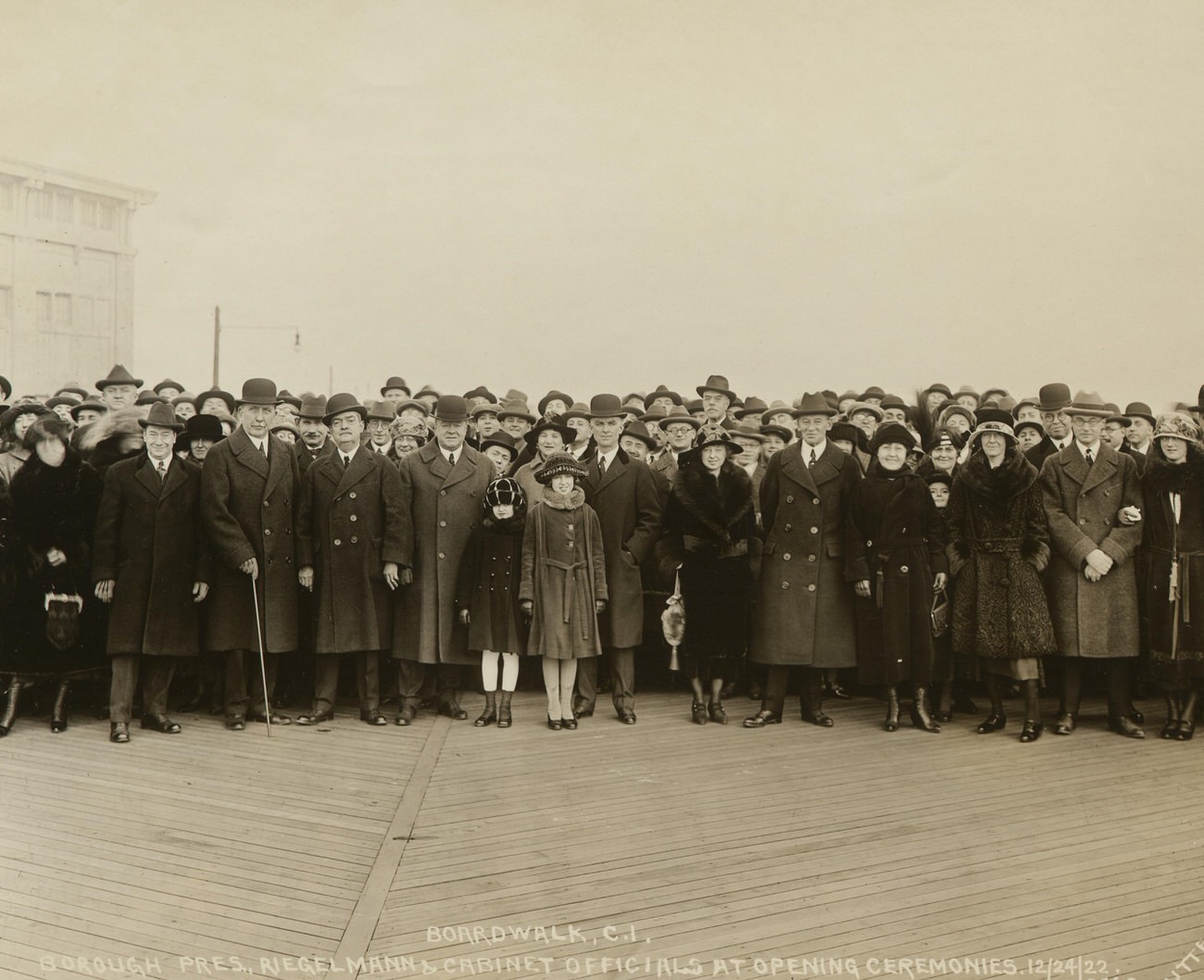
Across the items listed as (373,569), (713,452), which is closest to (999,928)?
(713,452)

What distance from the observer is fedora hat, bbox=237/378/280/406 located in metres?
6.43

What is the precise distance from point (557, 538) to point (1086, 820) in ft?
10.9

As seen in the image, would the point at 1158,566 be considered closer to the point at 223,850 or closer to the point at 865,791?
the point at 865,791

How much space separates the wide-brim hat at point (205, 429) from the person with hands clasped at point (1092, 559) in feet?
18.1

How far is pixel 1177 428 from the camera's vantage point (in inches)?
238

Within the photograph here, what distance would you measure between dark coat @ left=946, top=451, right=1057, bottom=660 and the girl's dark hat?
247 cm

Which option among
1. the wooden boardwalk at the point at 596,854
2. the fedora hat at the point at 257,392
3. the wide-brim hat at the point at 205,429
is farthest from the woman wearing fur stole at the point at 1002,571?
the wide-brim hat at the point at 205,429

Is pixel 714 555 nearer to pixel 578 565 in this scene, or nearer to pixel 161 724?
pixel 578 565

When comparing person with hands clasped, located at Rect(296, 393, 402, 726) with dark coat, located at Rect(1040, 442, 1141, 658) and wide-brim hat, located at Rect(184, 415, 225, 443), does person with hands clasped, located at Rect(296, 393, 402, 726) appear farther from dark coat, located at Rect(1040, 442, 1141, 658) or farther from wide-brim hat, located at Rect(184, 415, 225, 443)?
dark coat, located at Rect(1040, 442, 1141, 658)

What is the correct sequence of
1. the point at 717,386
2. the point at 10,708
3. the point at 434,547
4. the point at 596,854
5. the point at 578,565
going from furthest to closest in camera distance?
the point at 717,386
the point at 434,547
the point at 578,565
the point at 10,708
the point at 596,854

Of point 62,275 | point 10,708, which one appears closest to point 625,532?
point 10,708

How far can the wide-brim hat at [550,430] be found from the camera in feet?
22.2

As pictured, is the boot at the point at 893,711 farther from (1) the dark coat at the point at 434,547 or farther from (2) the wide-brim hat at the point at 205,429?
(2) the wide-brim hat at the point at 205,429

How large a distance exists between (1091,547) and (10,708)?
6.75 m
